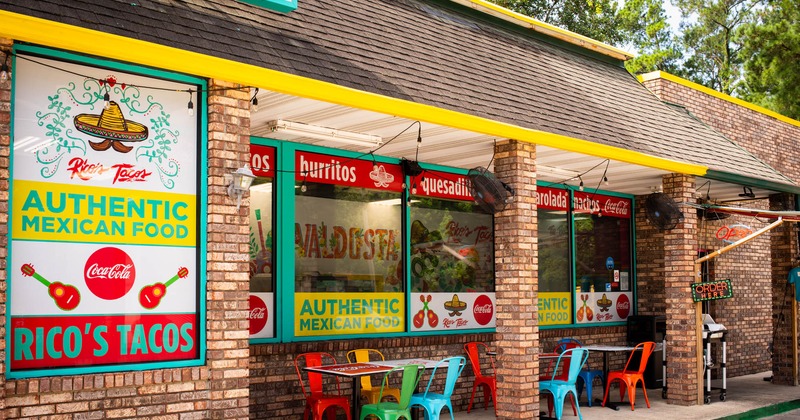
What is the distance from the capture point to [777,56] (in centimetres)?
2098

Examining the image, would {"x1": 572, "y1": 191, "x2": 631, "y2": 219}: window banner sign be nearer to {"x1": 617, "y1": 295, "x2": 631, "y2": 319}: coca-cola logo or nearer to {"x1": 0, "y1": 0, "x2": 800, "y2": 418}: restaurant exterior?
{"x1": 0, "y1": 0, "x2": 800, "y2": 418}: restaurant exterior

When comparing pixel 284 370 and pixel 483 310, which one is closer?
pixel 284 370

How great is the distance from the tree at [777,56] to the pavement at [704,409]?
1038cm

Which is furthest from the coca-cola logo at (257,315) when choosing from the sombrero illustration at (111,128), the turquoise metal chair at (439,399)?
the sombrero illustration at (111,128)

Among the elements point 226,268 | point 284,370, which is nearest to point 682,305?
point 284,370

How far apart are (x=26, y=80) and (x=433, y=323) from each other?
666 cm

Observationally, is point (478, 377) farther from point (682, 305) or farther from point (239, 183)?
point (239, 183)

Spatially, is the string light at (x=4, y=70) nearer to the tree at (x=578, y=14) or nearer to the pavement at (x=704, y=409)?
the pavement at (x=704, y=409)

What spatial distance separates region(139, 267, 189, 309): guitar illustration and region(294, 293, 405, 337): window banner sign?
336cm

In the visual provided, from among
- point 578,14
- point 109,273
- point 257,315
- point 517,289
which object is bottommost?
point 257,315

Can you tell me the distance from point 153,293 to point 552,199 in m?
8.30

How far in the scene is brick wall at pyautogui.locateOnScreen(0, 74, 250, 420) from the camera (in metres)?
5.55

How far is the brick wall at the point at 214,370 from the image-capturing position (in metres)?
5.55

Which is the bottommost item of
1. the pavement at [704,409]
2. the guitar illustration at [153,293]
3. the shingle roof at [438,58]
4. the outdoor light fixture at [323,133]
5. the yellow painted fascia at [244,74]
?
the pavement at [704,409]
